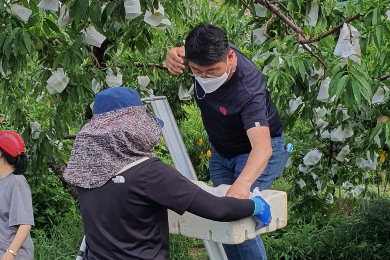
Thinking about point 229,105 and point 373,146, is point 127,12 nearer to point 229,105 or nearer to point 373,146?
point 229,105

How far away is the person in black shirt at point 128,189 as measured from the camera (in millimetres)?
1911

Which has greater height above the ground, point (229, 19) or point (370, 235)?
point (229, 19)

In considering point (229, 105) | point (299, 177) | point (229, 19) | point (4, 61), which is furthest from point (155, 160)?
point (299, 177)

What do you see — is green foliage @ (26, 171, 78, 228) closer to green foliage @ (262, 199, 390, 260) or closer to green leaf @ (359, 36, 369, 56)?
green foliage @ (262, 199, 390, 260)

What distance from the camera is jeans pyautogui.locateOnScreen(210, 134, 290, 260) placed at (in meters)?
2.57

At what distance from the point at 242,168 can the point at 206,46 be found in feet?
2.12

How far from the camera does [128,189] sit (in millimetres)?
1924

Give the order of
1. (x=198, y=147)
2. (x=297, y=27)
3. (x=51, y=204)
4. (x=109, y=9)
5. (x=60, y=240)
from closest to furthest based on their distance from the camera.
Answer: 1. (x=109, y=9)
2. (x=297, y=27)
3. (x=60, y=240)
4. (x=51, y=204)
5. (x=198, y=147)

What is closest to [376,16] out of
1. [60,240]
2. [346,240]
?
[346,240]

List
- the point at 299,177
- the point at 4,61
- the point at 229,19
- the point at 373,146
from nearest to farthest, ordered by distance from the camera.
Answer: the point at 4,61 → the point at 373,146 → the point at 229,19 → the point at 299,177

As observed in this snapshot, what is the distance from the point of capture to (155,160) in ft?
6.41

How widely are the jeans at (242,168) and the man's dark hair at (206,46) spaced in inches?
21.8

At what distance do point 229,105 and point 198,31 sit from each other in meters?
0.36

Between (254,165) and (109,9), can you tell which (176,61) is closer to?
(109,9)
